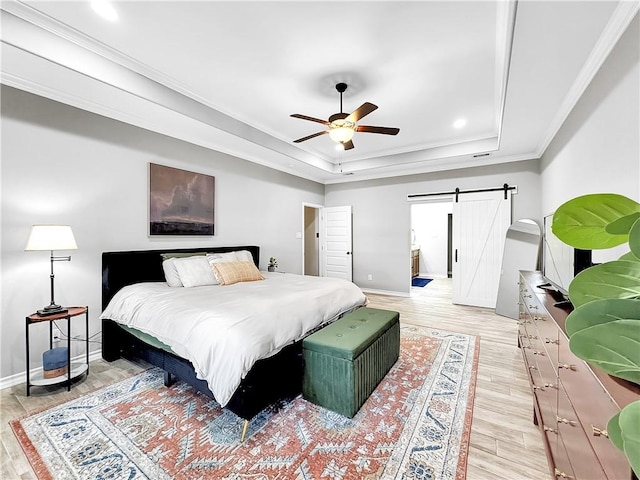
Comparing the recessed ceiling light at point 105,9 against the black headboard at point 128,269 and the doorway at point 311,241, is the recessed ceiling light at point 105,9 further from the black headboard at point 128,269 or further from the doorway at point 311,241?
the doorway at point 311,241

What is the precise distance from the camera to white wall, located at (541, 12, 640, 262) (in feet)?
5.27

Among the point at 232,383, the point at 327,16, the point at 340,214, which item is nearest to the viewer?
the point at 232,383

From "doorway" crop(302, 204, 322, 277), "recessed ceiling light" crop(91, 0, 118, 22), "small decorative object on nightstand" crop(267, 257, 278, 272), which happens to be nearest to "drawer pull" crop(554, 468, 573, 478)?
"recessed ceiling light" crop(91, 0, 118, 22)

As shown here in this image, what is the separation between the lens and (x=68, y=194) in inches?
110

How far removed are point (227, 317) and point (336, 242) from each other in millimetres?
4841

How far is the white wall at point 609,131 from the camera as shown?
1.61 metres

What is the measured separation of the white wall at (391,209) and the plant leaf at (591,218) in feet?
16.5

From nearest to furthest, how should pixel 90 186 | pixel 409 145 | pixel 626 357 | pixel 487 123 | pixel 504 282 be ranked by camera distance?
pixel 626 357
pixel 90 186
pixel 487 123
pixel 504 282
pixel 409 145

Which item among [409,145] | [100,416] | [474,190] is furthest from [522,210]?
[100,416]

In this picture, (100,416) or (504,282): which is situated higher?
(504,282)

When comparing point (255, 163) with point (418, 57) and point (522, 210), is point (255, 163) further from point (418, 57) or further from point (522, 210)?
point (522, 210)

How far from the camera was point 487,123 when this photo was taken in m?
3.90

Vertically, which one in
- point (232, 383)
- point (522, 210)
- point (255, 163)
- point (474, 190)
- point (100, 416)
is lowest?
point (100, 416)

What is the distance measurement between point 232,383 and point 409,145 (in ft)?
14.9
